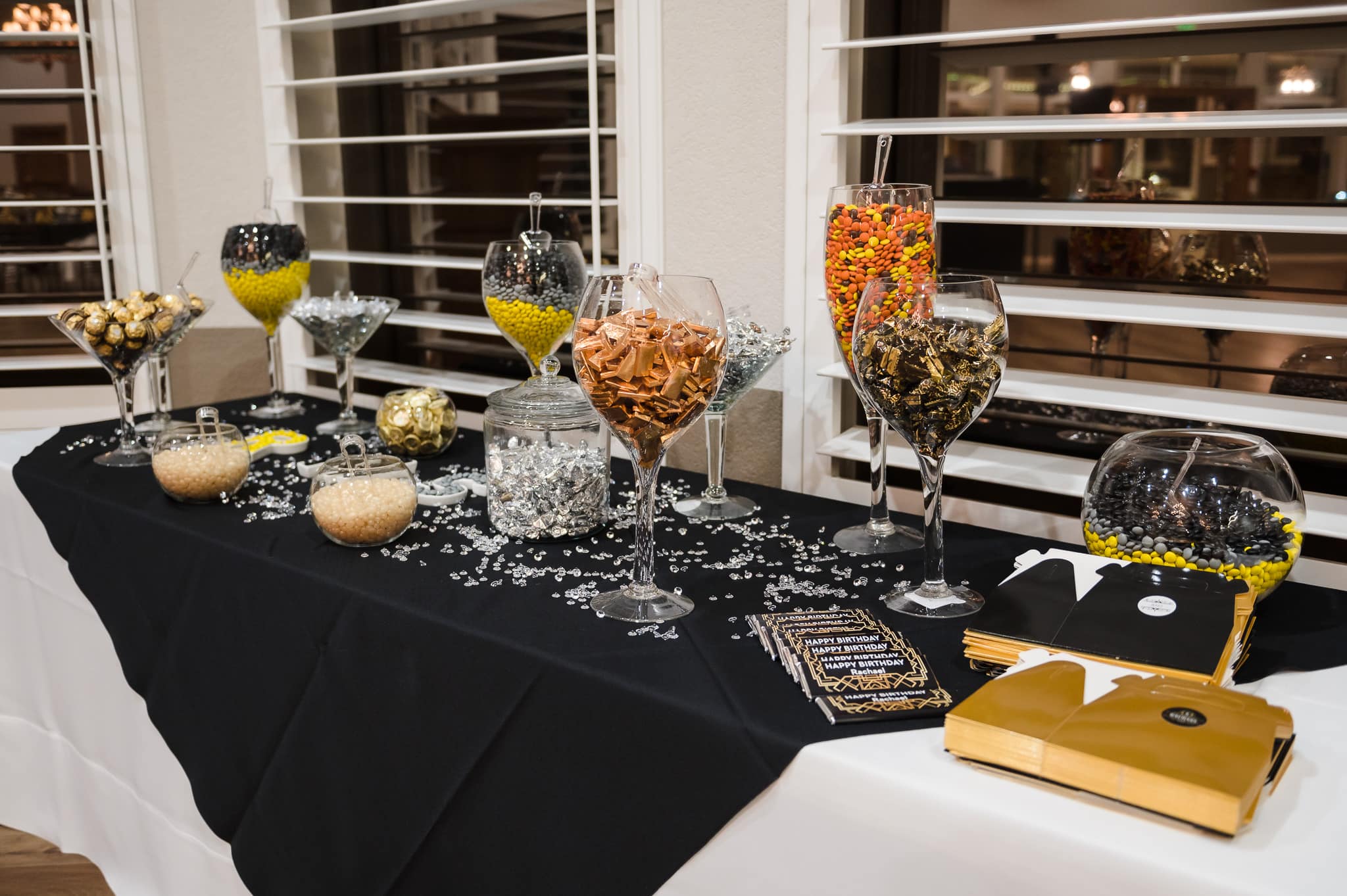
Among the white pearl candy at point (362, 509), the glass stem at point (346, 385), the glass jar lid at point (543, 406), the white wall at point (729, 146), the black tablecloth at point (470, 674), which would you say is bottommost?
the black tablecloth at point (470, 674)

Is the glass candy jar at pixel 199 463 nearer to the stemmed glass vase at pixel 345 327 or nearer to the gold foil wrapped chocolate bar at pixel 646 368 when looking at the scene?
the stemmed glass vase at pixel 345 327

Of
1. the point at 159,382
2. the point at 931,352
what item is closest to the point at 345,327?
the point at 159,382

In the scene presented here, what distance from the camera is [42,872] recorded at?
202 centimetres

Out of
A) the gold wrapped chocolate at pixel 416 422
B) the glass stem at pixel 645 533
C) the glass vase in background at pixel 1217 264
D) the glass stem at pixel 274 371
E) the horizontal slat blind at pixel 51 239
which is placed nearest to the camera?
the glass stem at pixel 645 533

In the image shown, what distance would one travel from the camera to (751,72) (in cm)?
173

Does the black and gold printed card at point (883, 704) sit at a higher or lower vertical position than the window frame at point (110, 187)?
lower

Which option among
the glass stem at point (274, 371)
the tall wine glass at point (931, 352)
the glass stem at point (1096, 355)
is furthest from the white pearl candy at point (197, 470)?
the glass stem at point (1096, 355)

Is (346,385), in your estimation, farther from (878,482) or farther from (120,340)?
(878,482)

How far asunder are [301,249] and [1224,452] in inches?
67.4

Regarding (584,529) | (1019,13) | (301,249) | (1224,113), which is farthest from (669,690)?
(301,249)

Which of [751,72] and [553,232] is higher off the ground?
[751,72]

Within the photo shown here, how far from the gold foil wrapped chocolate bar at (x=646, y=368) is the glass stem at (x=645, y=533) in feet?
0.16

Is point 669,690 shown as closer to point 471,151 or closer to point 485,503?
point 485,503

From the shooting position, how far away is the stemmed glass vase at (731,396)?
1499mm
